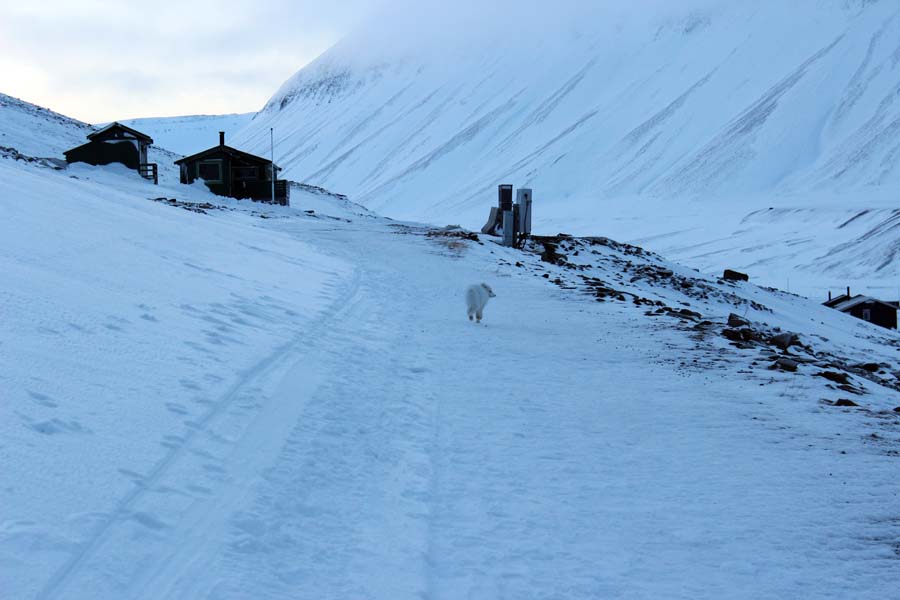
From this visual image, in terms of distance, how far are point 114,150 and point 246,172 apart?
789cm

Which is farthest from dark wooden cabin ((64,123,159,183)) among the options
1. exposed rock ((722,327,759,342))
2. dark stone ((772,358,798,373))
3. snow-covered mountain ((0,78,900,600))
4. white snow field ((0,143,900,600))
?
dark stone ((772,358,798,373))

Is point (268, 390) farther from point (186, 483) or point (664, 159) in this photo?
point (664, 159)

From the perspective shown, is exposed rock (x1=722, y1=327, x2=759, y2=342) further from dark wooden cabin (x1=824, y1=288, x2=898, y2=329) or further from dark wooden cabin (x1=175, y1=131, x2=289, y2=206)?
dark wooden cabin (x1=175, y1=131, x2=289, y2=206)

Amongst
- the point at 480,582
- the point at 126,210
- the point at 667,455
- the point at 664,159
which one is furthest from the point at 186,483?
the point at 664,159

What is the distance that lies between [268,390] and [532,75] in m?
162

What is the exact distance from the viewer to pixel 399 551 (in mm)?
4988

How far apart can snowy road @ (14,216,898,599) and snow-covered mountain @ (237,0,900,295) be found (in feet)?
180

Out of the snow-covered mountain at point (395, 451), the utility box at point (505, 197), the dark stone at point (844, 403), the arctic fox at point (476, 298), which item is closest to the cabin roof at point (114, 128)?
the utility box at point (505, 197)

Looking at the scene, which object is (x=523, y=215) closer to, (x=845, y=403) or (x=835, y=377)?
(x=835, y=377)

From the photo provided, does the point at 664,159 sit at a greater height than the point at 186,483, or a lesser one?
greater

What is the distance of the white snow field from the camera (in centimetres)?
466

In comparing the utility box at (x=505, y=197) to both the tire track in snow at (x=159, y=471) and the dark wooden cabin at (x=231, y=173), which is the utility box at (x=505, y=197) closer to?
the tire track in snow at (x=159, y=471)

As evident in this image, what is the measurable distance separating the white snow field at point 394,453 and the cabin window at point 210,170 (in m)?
39.8

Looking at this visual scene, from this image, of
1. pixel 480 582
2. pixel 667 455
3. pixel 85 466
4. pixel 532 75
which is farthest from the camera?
pixel 532 75
